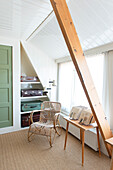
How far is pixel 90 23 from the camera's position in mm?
1853

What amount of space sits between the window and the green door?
1575mm

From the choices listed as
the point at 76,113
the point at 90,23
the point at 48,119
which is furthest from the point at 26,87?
the point at 90,23

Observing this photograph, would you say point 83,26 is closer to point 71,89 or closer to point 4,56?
point 71,89

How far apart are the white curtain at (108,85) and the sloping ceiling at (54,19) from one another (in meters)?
0.35

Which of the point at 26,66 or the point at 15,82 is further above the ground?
the point at 26,66

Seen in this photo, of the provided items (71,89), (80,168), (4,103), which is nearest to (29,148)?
(80,168)

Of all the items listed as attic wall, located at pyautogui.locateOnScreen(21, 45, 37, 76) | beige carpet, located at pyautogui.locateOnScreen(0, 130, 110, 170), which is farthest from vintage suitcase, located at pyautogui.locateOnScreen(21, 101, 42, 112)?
attic wall, located at pyautogui.locateOnScreen(21, 45, 37, 76)

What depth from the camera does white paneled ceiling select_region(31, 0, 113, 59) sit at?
1545 millimetres

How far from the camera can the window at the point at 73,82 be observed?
2.58 meters

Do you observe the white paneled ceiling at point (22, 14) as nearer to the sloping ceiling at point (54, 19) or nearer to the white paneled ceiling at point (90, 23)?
the sloping ceiling at point (54, 19)

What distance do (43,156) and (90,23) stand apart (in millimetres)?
2471

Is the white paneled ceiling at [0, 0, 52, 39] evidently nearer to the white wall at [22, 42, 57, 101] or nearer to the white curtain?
the white wall at [22, 42, 57, 101]

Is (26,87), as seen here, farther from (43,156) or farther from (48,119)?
(43,156)

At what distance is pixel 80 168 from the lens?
1957 mm
